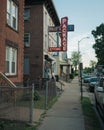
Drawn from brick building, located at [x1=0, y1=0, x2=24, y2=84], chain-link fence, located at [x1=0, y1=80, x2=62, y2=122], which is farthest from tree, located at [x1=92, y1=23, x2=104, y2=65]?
chain-link fence, located at [x1=0, y1=80, x2=62, y2=122]

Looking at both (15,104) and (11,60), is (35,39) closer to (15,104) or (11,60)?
(11,60)

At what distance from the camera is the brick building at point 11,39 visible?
776 inches

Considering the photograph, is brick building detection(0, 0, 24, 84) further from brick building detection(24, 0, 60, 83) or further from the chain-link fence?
brick building detection(24, 0, 60, 83)

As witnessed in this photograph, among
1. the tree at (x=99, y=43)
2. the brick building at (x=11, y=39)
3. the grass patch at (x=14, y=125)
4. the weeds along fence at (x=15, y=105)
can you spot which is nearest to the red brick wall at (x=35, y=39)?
the brick building at (x=11, y=39)

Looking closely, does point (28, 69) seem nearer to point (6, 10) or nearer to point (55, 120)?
point (6, 10)

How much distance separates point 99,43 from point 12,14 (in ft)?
275

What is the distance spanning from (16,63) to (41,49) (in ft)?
47.2

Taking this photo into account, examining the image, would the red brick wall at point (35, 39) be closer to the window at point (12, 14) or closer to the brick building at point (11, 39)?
the brick building at point (11, 39)

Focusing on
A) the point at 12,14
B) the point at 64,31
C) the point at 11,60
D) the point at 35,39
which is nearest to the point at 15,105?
the point at 11,60

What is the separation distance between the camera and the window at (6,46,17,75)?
21.1 meters

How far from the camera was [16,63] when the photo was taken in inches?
902

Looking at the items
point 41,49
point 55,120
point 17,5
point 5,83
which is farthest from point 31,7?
point 55,120

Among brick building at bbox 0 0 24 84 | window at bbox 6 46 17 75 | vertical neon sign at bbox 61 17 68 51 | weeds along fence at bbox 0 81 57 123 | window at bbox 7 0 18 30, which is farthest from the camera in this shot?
vertical neon sign at bbox 61 17 68 51

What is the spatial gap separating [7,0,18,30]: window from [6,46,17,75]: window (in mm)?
1595
